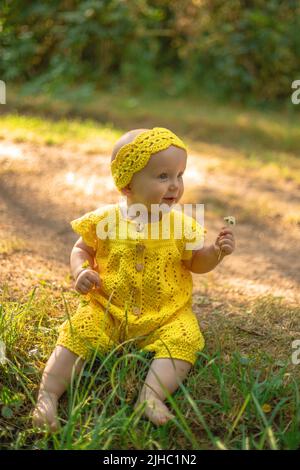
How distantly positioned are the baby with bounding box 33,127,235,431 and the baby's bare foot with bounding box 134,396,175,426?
0.10 metres

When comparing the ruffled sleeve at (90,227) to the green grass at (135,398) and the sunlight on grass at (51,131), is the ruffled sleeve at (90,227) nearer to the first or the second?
the green grass at (135,398)

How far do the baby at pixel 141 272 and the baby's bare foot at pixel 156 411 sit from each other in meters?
0.10

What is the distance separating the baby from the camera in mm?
2064

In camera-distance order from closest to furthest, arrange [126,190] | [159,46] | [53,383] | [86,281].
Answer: [53,383] < [86,281] < [126,190] < [159,46]

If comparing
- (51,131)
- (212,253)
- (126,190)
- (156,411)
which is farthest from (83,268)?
(51,131)

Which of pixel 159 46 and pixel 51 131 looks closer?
pixel 51 131

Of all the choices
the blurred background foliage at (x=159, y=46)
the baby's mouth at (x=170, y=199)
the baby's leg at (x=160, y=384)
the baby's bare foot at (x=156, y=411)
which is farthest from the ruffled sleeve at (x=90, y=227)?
the blurred background foliage at (x=159, y=46)

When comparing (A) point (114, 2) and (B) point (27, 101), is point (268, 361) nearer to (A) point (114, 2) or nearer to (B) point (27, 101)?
(B) point (27, 101)

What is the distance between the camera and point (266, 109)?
6715 mm

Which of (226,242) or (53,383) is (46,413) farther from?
(226,242)

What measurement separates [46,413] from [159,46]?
19.5ft

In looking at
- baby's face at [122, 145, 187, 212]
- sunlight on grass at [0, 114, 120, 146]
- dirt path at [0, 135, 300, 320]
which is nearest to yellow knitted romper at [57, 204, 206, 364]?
baby's face at [122, 145, 187, 212]

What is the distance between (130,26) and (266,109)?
1635 millimetres

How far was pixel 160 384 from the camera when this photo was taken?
1908mm
